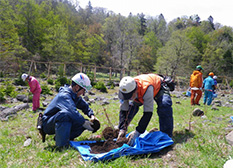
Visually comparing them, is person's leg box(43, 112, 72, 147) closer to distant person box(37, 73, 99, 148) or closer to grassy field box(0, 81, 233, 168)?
distant person box(37, 73, 99, 148)

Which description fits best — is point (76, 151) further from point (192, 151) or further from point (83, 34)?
point (83, 34)

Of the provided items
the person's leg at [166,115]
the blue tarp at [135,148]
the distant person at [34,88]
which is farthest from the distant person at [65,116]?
the distant person at [34,88]

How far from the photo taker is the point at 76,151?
3105 millimetres

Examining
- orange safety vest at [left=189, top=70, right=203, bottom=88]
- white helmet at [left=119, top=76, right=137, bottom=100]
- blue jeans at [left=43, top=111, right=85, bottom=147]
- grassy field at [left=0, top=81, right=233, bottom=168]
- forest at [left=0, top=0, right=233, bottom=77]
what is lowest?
grassy field at [left=0, top=81, right=233, bottom=168]

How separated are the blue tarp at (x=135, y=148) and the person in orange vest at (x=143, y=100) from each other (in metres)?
0.21

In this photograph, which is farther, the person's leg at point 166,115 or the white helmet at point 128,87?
the person's leg at point 166,115

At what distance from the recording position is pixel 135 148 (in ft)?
9.84

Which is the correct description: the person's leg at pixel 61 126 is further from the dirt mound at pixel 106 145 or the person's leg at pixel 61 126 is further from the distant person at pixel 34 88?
the distant person at pixel 34 88

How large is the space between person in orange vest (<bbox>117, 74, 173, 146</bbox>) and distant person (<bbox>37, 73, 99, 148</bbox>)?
85cm

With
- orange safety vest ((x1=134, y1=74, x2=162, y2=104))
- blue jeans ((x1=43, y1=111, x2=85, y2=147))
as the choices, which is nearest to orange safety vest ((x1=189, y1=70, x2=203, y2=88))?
orange safety vest ((x1=134, y1=74, x2=162, y2=104))

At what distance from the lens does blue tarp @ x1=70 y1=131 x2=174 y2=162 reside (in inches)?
110

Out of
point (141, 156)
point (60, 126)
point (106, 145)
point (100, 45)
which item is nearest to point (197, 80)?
point (141, 156)

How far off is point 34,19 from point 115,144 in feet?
137

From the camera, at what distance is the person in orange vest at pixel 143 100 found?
323cm
